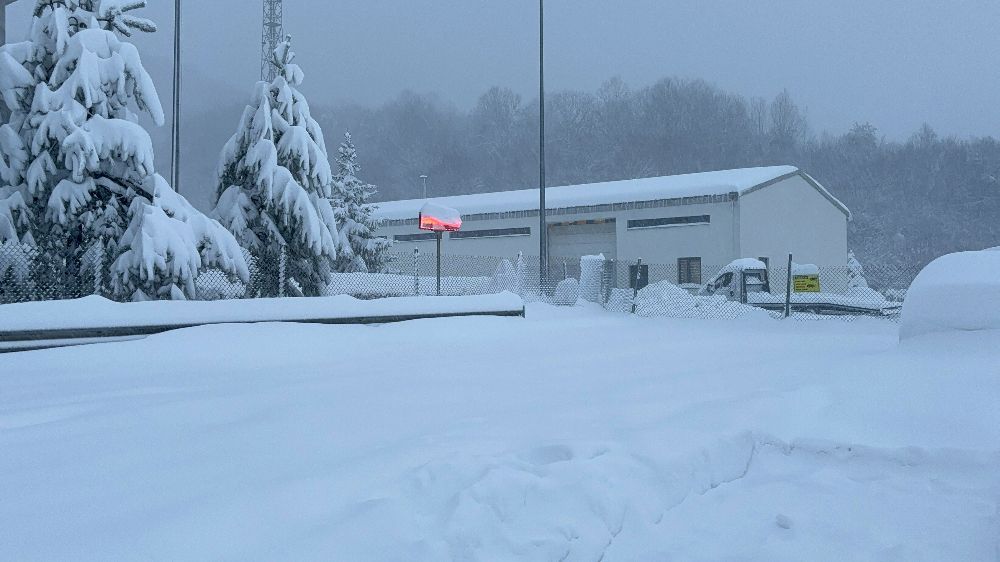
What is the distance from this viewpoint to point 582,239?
39.6 m

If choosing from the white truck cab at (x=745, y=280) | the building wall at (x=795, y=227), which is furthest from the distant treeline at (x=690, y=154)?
the white truck cab at (x=745, y=280)

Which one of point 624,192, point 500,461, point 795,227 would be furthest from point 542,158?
point 795,227

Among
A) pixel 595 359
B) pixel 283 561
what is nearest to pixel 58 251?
pixel 595 359

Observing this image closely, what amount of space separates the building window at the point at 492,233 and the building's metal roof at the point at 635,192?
113cm

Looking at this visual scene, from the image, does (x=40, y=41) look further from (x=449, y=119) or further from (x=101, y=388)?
(x=449, y=119)

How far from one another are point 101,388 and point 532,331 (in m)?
7.64

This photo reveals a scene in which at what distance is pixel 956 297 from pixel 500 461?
6875mm

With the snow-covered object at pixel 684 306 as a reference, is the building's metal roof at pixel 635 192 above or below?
above

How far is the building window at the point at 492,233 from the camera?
3969 centimetres

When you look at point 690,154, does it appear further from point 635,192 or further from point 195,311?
point 195,311

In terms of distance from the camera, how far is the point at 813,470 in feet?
13.4

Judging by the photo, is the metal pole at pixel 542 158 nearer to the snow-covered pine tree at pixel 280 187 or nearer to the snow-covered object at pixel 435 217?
the snow-covered object at pixel 435 217

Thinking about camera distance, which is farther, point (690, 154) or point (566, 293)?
point (690, 154)

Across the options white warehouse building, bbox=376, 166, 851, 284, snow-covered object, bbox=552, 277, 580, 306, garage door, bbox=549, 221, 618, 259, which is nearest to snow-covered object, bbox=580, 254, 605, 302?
snow-covered object, bbox=552, 277, 580, 306
